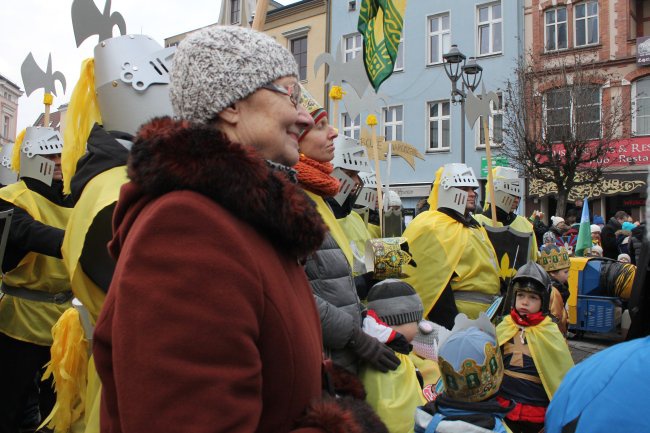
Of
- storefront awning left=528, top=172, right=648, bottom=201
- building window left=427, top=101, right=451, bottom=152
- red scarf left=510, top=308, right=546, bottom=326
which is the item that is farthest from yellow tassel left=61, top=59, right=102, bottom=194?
building window left=427, top=101, right=451, bottom=152

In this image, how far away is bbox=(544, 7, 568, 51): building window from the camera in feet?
68.9

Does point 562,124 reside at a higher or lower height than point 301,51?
lower

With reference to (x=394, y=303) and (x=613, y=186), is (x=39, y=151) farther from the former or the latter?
(x=613, y=186)

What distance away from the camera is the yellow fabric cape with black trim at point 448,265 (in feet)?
16.0

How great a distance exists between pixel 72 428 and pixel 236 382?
2798mm

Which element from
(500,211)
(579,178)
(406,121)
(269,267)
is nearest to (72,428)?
(269,267)

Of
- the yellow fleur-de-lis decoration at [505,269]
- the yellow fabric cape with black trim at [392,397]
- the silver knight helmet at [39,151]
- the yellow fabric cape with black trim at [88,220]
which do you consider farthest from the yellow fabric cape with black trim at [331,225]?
the yellow fleur-de-lis decoration at [505,269]

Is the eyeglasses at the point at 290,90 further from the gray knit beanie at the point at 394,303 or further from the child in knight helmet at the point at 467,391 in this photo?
the gray knit beanie at the point at 394,303

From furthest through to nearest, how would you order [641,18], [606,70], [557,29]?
[557,29], [641,18], [606,70]

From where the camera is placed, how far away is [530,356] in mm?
3725

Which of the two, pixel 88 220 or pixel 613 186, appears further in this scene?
pixel 613 186

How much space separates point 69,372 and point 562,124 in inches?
655

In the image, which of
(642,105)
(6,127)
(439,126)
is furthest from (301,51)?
(6,127)

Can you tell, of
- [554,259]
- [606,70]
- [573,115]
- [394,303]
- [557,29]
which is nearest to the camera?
[394,303]
